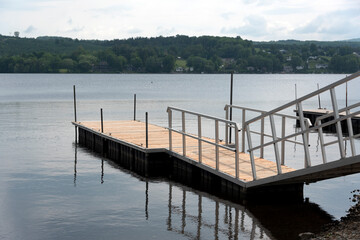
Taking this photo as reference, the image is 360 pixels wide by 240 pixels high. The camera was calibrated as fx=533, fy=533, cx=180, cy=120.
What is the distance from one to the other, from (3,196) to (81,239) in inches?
193

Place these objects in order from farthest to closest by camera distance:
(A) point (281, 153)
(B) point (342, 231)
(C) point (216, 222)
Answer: (A) point (281, 153) → (C) point (216, 222) → (B) point (342, 231)

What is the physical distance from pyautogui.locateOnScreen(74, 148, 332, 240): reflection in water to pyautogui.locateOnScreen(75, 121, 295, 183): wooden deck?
0.87 meters

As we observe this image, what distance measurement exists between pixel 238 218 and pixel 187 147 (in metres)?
5.06

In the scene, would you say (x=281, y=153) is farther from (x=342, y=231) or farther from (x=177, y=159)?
(x=342, y=231)

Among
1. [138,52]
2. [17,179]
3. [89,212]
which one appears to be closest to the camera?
[89,212]

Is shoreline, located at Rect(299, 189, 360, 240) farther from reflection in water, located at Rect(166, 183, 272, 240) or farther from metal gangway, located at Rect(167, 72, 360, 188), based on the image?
reflection in water, located at Rect(166, 183, 272, 240)

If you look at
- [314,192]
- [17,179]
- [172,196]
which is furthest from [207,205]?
[17,179]

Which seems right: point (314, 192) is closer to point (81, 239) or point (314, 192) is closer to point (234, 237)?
point (234, 237)

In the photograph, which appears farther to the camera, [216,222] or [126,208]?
[126,208]

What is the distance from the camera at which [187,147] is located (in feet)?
58.7

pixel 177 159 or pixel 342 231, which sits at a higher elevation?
pixel 177 159

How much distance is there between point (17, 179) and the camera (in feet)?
59.4

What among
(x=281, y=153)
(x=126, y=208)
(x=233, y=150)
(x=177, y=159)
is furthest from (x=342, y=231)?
(x=177, y=159)

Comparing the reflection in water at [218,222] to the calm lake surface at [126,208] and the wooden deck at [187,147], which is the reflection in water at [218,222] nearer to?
the calm lake surface at [126,208]
